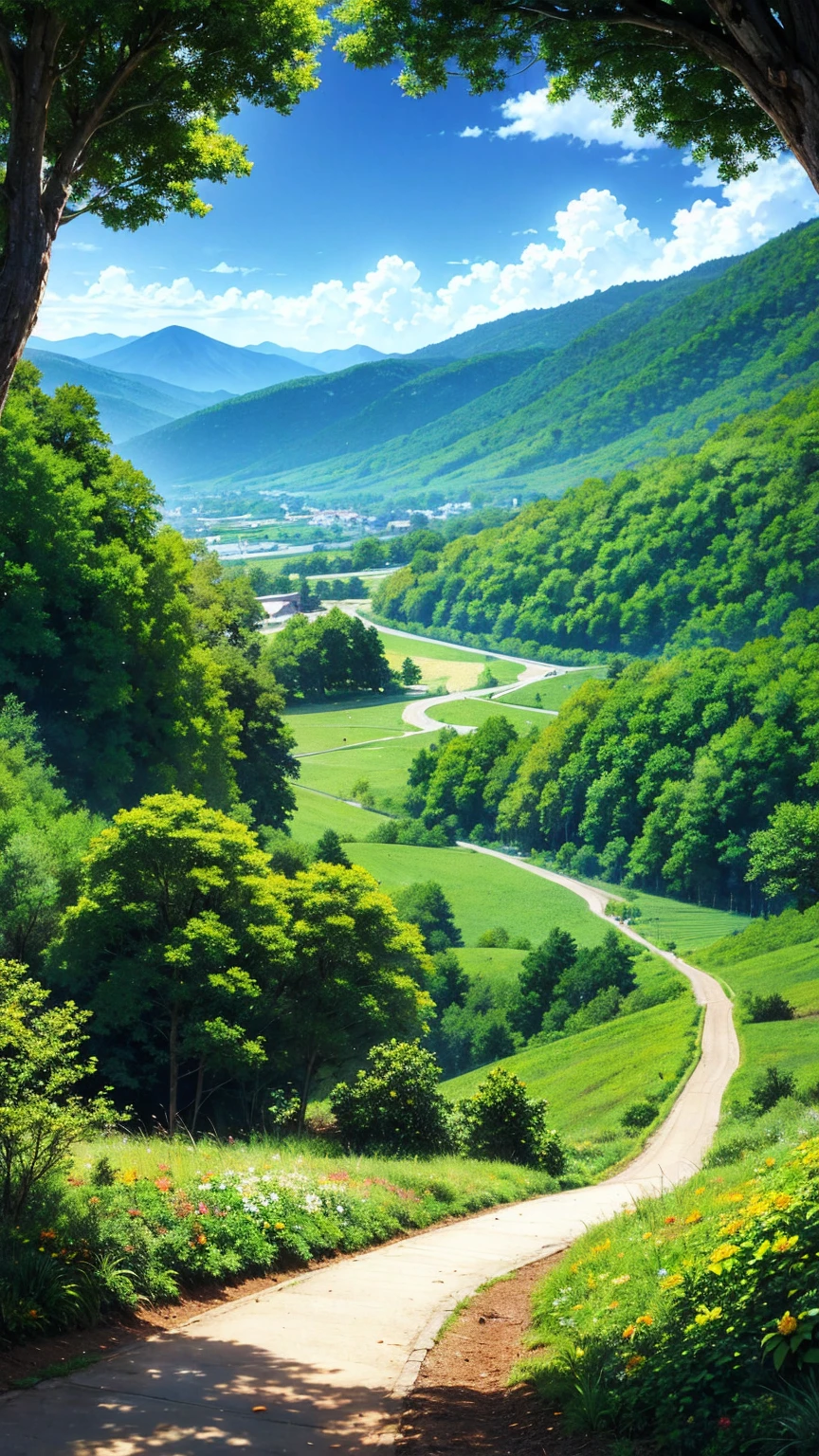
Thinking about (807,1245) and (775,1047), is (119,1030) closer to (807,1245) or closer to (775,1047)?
(807,1245)

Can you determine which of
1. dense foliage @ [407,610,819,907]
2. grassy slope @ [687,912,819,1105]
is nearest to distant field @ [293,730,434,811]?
dense foliage @ [407,610,819,907]

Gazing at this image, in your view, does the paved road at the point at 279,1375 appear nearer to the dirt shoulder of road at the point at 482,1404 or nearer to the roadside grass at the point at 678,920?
the dirt shoulder of road at the point at 482,1404

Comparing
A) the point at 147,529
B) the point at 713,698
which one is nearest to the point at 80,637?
the point at 147,529

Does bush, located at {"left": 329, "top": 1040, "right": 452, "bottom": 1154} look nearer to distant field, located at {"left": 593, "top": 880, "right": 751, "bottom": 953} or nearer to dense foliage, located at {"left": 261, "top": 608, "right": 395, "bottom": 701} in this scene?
distant field, located at {"left": 593, "top": 880, "right": 751, "bottom": 953}

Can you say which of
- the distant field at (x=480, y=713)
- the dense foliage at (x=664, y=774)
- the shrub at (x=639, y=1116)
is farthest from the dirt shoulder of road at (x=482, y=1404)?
the distant field at (x=480, y=713)

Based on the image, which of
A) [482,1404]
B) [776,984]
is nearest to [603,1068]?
[776,984]

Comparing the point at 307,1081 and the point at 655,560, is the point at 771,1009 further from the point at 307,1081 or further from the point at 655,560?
the point at 655,560
